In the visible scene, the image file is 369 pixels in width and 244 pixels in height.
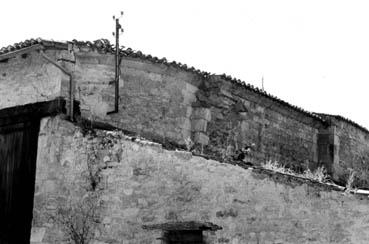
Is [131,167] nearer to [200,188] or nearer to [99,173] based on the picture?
[99,173]

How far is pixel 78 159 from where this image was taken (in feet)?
31.7

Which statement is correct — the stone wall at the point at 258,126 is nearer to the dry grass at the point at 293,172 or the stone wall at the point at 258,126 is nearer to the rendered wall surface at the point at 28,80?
the dry grass at the point at 293,172

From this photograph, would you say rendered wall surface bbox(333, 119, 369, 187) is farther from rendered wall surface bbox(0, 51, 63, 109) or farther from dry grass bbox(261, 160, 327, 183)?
rendered wall surface bbox(0, 51, 63, 109)

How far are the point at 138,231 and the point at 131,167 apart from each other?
3.16ft

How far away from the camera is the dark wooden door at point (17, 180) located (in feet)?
33.3

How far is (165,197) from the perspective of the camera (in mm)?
9234

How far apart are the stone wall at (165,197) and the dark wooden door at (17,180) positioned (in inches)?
11.7

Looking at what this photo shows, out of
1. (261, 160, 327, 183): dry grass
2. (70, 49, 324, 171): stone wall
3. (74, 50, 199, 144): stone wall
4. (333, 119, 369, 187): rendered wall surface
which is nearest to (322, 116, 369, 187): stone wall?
(333, 119, 369, 187): rendered wall surface

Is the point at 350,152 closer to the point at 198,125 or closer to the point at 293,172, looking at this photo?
the point at 293,172

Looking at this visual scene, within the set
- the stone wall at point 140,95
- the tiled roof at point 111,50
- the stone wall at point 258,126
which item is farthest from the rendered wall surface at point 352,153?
the stone wall at point 140,95

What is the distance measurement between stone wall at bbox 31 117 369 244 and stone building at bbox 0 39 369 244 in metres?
0.02

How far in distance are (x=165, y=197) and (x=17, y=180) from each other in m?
2.83

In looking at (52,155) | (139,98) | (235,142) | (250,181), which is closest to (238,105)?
(235,142)

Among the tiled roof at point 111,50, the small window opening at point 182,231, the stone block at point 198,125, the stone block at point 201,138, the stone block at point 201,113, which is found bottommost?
the small window opening at point 182,231
